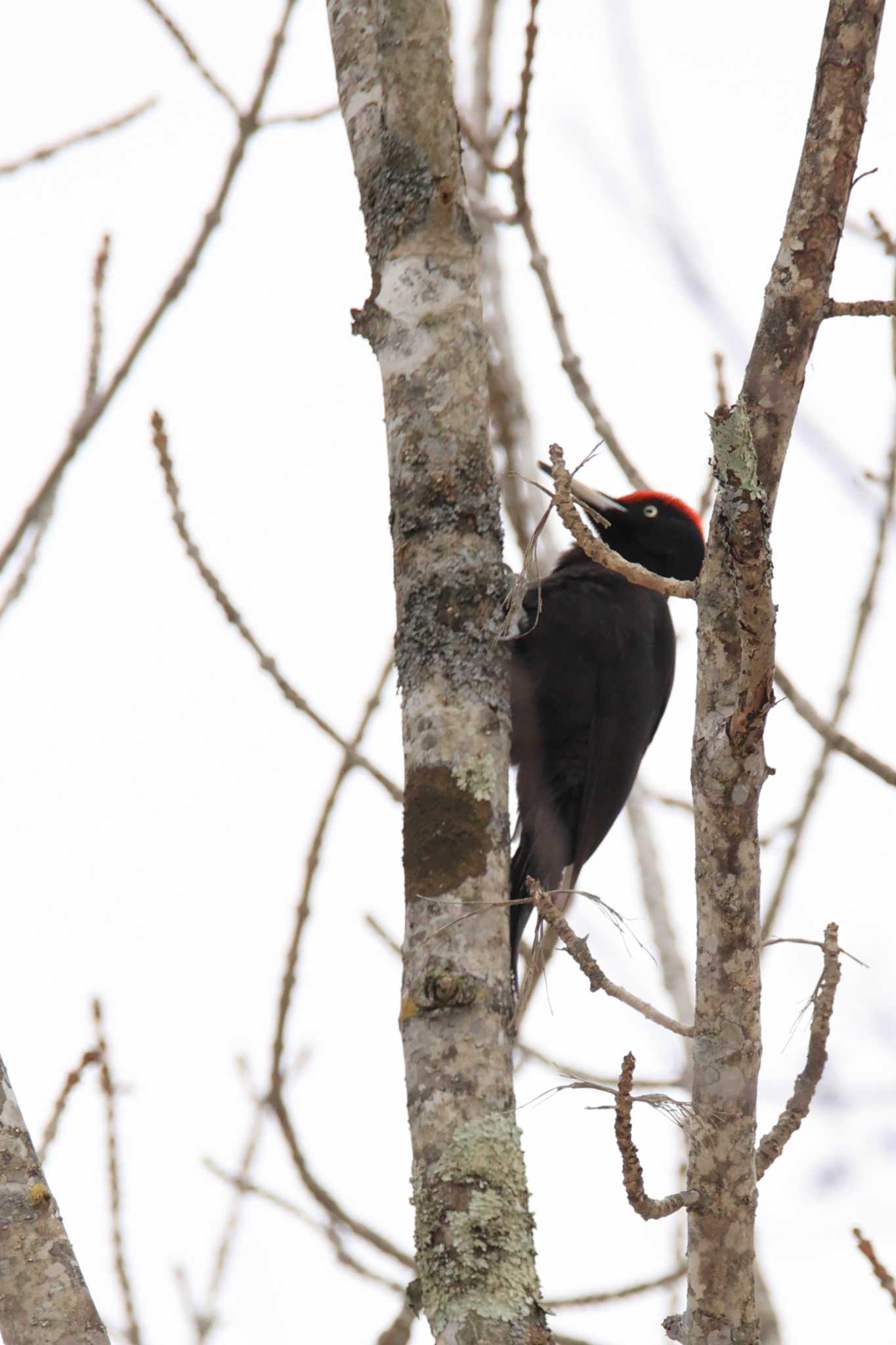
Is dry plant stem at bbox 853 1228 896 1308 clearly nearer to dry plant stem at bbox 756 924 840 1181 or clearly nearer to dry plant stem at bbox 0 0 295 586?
dry plant stem at bbox 756 924 840 1181

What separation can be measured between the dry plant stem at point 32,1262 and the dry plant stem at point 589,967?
2.05 ft

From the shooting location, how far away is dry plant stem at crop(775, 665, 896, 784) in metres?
2.46

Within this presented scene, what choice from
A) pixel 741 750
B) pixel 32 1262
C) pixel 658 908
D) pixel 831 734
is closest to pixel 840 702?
pixel 831 734

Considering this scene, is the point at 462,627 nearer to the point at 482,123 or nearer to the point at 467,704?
the point at 467,704

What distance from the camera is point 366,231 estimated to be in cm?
229

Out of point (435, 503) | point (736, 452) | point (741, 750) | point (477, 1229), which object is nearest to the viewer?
point (736, 452)

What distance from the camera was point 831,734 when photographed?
253 centimetres

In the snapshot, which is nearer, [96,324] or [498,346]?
[96,324]

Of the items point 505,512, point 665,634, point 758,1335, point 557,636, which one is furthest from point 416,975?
point 665,634

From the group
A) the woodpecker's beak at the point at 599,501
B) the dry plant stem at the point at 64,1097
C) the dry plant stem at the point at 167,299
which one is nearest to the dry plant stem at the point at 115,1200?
the dry plant stem at the point at 64,1097

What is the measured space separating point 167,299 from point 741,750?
3.75 ft

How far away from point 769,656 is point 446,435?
882 millimetres

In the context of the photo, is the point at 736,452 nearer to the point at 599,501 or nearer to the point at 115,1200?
the point at 115,1200

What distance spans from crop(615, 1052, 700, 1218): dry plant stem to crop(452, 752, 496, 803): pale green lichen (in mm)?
584
